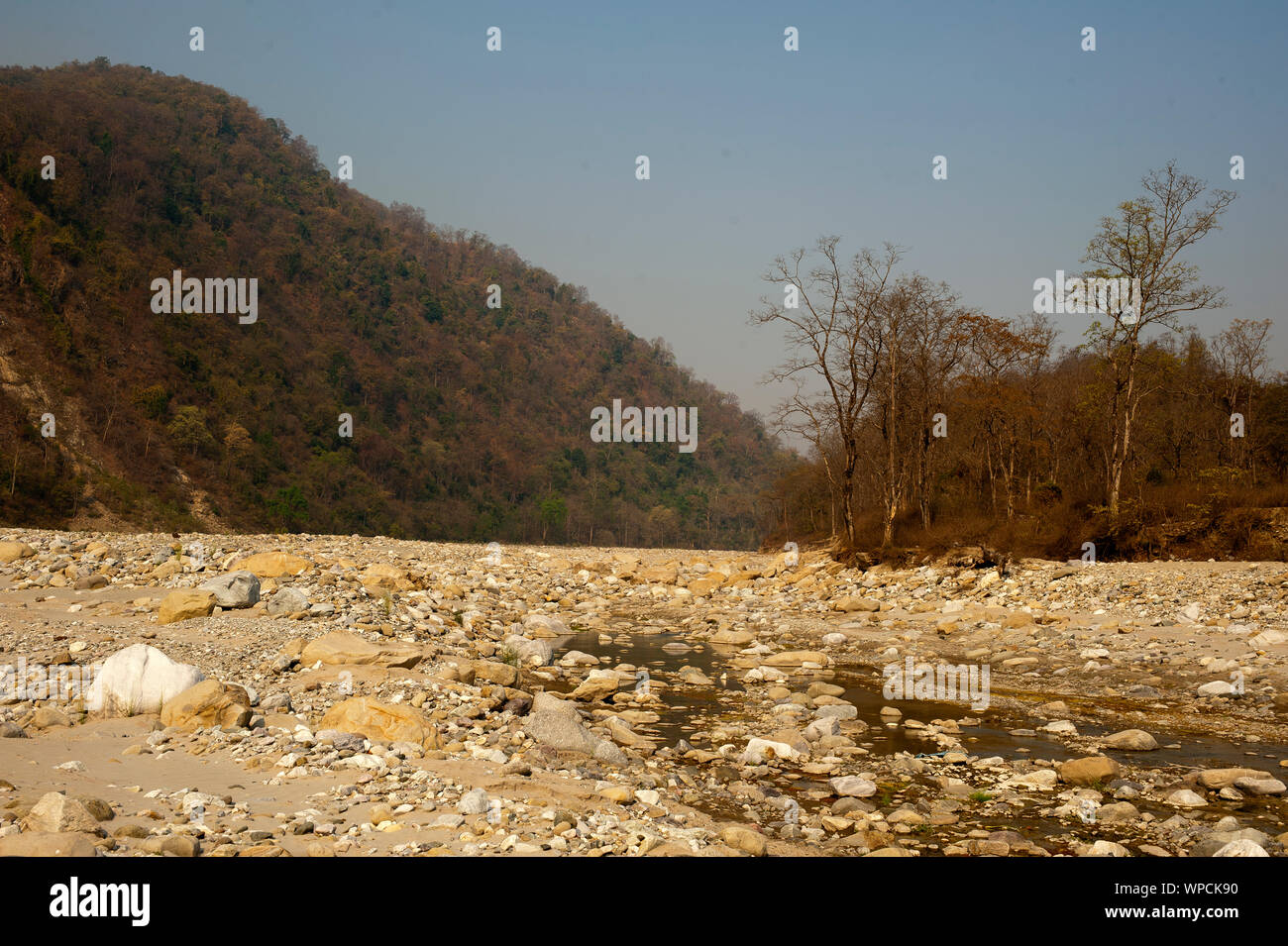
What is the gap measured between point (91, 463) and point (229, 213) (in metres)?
43.9

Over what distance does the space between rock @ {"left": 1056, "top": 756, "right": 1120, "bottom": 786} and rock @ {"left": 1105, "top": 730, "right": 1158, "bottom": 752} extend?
90cm

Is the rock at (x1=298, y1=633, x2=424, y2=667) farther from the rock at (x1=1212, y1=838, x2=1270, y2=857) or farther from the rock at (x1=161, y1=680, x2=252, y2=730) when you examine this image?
the rock at (x1=1212, y1=838, x2=1270, y2=857)

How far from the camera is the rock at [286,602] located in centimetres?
947

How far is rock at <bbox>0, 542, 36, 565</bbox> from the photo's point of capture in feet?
39.1

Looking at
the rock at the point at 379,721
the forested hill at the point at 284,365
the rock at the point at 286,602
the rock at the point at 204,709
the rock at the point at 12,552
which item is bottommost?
the rock at the point at 379,721

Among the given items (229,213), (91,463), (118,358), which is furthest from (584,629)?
(229,213)

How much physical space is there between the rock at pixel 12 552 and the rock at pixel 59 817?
9.97 meters

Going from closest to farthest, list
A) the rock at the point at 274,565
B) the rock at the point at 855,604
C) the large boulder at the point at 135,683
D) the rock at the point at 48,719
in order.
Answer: the rock at the point at 48,719 → the large boulder at the point at 135,683 → the rock at the point at 274,565 → the rock at the point at 855,604

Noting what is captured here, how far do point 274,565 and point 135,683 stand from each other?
5.80 m

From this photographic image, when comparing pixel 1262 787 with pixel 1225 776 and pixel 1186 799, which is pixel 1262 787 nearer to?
pixel 1225 776

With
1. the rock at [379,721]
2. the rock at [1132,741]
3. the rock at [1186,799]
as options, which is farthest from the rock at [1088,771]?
the rock at [379,721]

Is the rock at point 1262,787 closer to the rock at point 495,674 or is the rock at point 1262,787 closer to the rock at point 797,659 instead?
the rock at point 797,659

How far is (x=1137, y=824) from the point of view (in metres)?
5.37

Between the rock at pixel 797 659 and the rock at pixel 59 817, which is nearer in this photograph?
the rock at pixel 59 817
